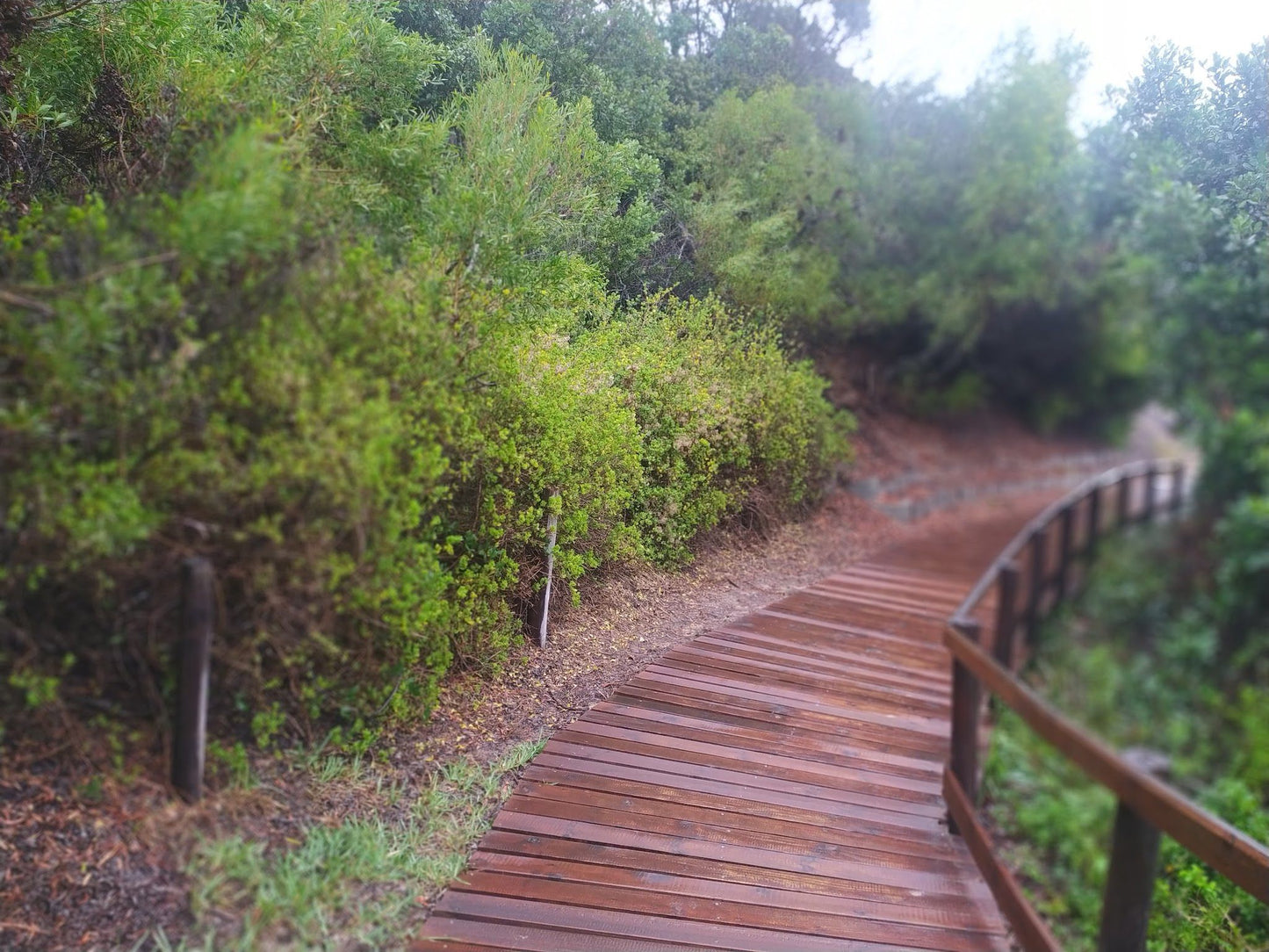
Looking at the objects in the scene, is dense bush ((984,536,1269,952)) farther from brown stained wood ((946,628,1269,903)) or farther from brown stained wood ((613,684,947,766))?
brown stained wood ((946,628,1269,903))

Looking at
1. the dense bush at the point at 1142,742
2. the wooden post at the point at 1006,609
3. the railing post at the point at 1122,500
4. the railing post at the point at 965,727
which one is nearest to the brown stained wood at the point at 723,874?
the railing post at the point at 965,727

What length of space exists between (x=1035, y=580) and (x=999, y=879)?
546 cm

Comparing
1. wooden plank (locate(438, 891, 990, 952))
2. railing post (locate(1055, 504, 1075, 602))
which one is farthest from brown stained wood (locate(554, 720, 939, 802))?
railing post (locate(1055, 504, 1075, 602))

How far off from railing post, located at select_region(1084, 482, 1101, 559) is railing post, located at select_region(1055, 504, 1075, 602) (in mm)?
790

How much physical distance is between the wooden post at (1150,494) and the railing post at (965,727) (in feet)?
34.1

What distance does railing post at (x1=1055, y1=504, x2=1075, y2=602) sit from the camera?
9518mm

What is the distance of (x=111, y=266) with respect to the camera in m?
2.30

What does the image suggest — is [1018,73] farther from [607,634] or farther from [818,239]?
[607,634]

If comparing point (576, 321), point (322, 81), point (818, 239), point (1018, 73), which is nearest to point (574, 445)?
point (576, 321)

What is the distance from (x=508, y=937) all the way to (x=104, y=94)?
3573 mm

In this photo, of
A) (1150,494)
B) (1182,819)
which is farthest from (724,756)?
(1150,494)

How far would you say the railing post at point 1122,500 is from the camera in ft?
39.1

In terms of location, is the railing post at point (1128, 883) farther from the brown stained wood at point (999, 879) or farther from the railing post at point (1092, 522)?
the railing post at point (1092, 522)

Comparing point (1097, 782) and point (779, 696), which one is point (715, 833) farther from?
point (1097, 782)
